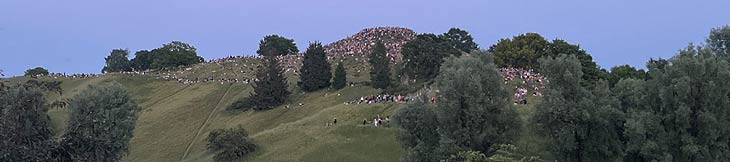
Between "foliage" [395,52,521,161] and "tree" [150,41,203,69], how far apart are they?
8857 cm

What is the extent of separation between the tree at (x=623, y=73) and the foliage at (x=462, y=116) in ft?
95.8

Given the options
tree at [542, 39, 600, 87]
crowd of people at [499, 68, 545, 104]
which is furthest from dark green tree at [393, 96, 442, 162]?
tree at [542, 39, 600, 87]

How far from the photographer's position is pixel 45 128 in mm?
53000

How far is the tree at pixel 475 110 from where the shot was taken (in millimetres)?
49562

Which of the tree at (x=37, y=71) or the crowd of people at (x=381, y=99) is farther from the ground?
the tree at (x=37, y=71)

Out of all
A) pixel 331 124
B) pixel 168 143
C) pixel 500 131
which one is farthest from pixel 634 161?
pixel 168 143

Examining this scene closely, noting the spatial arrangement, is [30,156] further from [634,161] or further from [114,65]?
[114,65]

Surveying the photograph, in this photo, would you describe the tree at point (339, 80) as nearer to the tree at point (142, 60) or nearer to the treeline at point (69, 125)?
the treeline at point (69, 125)

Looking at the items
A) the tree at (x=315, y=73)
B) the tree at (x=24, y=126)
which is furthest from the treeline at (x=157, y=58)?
the tree at (x=24, y=126)

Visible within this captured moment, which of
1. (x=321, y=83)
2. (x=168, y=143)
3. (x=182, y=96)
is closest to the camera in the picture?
(x=168, y=143)

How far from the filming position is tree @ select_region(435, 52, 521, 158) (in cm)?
4956

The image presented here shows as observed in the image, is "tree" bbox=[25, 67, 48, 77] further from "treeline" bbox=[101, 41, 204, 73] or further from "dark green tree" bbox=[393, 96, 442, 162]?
"dark green tree" bbox=[393, 96, 442, 162]

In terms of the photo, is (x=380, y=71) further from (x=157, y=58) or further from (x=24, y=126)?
(x=157, y=58)

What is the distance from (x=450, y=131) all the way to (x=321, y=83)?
4442 centimetres
